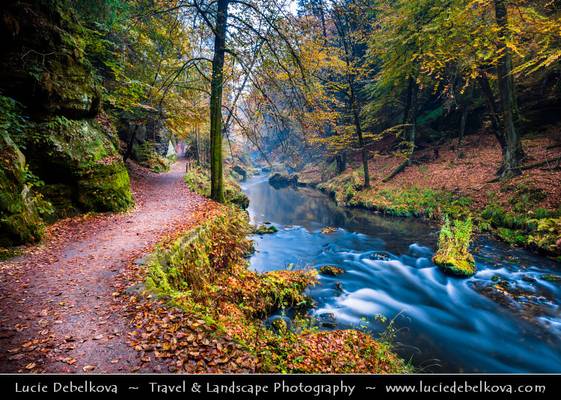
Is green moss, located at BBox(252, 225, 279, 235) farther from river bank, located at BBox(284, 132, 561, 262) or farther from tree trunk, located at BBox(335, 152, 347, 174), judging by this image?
tree trunk, located at BBox(335, 152, 347, 174)

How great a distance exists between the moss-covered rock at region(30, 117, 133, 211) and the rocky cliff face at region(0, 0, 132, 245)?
0.02 m

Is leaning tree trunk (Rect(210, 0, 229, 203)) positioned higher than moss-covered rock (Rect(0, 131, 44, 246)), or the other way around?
leaning tree trunk (Rect(210, 0, 229, 203))

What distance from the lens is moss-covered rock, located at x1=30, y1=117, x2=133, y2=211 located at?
6.74 m

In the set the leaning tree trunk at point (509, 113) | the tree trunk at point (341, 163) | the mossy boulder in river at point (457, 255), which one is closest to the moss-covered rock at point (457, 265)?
the mossy boulder in river at point (457, 255)

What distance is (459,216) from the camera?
12.4 meters

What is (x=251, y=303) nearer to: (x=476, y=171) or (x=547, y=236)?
(x=547, y=236)

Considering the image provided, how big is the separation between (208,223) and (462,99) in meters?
20.8

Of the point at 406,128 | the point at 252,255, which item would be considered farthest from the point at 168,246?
the point at 406,128

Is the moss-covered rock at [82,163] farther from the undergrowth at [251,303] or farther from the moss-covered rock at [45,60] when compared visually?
the undergrowth at [251,303]

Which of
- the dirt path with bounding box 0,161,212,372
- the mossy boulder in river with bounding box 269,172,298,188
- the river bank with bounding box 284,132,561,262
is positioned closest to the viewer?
the dirt path with bounding box 0,161,212,372

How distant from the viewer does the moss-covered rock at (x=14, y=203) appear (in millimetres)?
4921

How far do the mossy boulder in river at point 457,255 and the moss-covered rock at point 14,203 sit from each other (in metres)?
11.3

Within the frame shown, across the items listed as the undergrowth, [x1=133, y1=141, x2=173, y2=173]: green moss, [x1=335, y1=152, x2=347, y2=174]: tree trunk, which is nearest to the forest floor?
[x1=335, y1=152, x2=347, y2=174]: tree trunk
